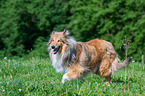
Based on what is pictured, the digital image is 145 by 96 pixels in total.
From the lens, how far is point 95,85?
4996 mm

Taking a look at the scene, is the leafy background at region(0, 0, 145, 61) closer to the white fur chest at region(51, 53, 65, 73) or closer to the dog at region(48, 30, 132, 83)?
the dog at region(48, 30, 132, 83)

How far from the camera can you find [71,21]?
20.1 m

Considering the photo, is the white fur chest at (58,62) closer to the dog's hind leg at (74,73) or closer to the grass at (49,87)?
the dog's hind leg at (74,73)

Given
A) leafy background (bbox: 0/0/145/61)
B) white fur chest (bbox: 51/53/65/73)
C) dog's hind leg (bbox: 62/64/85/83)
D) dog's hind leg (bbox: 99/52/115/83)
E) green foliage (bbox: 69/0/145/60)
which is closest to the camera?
dog's hind leg (bbox: 62/64/85/83)

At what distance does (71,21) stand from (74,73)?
590 inches

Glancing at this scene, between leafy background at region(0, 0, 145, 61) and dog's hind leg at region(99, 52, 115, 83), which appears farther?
leafy background at region(0, 0, 145, 61)

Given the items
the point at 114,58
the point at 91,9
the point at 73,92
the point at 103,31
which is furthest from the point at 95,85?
the point at 91,9

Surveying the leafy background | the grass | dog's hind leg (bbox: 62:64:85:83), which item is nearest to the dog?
dog's hind leg (bbox: 62:64:85:83)

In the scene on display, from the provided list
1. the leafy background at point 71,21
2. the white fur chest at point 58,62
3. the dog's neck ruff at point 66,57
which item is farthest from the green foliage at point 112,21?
the white fur chest at point 58,62

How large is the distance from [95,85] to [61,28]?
15.0m

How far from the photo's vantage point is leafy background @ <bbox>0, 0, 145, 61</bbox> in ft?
52.3

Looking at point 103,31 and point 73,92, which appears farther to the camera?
point 103,31

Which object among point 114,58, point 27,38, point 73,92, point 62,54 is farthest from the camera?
point 27,38

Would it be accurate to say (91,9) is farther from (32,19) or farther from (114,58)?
→ (114,58)
